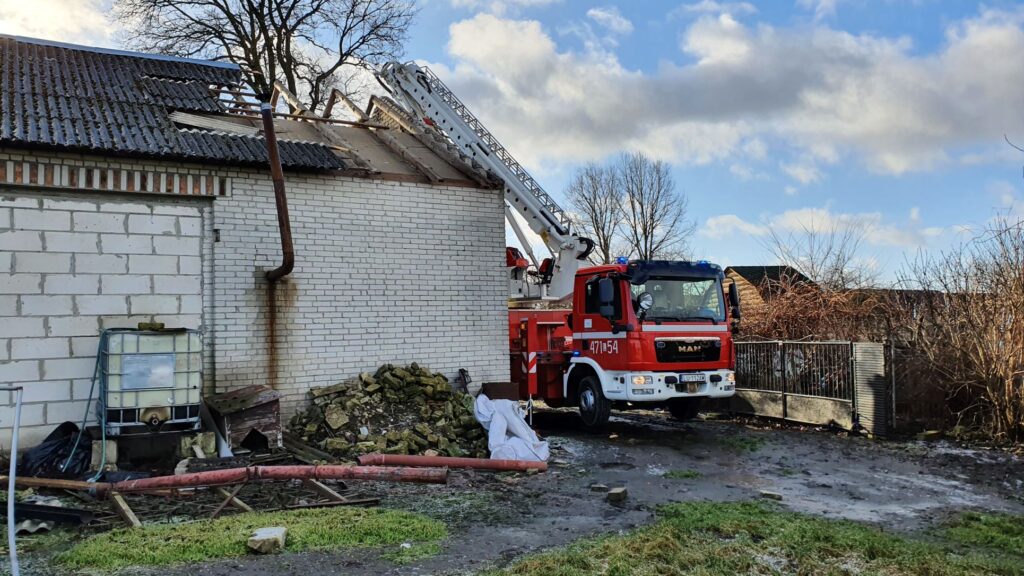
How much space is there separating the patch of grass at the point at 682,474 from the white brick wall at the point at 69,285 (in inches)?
261

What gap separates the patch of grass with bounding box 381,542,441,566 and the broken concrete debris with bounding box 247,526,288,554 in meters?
0.78

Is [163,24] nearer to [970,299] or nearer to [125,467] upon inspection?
[125,467]

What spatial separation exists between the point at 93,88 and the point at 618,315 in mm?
8535

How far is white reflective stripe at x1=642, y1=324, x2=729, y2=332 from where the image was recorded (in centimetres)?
1136

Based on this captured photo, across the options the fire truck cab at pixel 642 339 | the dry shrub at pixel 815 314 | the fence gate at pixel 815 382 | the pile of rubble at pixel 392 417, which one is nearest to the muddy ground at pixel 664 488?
the fence gate at pixel 815 382

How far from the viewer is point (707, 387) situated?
460 inches

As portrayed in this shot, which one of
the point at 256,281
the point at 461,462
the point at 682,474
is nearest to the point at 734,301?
the point at 682,474

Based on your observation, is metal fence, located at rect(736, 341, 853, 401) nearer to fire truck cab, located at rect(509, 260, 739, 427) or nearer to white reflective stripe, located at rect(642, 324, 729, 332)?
fire truck cab, located at rect(509, 260, 739, 427)

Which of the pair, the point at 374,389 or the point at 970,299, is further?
the point at 970,299

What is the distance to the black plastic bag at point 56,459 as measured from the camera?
26.8 ft

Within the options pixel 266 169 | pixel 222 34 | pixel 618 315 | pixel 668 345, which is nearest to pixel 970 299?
pixel 668 345

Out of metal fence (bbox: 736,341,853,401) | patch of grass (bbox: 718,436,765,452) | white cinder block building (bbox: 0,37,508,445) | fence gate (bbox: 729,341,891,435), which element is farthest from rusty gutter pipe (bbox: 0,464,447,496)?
metal fence (bbox: 736,341,853,401)

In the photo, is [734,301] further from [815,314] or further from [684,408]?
[815,314]

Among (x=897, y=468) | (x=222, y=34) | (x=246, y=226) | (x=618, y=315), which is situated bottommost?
(x=897, y=468)
